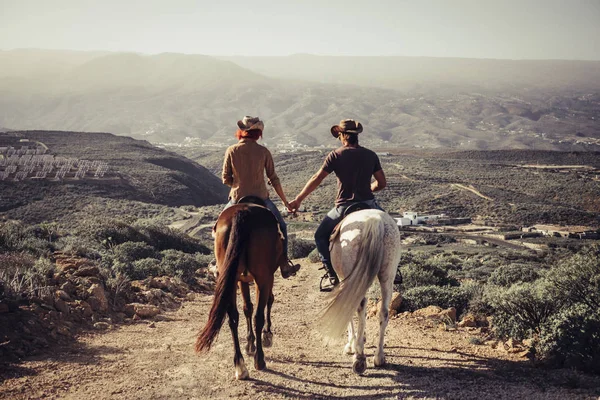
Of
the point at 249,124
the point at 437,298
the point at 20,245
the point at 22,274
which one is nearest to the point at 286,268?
the point at 249,124

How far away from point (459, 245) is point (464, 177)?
1418 inches

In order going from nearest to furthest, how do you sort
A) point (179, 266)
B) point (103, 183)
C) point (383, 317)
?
point (383, 317)
point (179, 266)
point (103, 183)

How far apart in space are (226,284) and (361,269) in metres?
1.55

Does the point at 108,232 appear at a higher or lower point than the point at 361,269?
lower

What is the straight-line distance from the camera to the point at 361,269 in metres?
5.93

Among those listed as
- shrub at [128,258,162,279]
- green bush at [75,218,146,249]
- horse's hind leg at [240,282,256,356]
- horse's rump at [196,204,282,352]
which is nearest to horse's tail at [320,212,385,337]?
horse's rump at [196,204,282,352]

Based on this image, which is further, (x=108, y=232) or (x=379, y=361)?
(x=108, y=232)

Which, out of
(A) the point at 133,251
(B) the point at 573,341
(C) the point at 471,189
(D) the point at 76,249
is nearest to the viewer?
(B) the point at 573,341

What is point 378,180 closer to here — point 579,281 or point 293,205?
point 293,205

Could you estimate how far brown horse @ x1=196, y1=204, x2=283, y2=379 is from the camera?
217 inches

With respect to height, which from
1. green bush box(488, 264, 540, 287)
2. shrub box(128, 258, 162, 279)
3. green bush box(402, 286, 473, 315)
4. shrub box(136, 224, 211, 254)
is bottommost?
shrub box(136, 224, 211, 254)

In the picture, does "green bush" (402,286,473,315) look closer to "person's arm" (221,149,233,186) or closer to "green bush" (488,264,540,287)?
"green bush" (488,264,540,287)

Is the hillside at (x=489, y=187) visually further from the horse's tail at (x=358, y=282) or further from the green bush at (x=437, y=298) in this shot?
the horse's tail at (x=358, y=282)

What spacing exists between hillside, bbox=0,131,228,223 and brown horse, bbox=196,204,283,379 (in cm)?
3414
